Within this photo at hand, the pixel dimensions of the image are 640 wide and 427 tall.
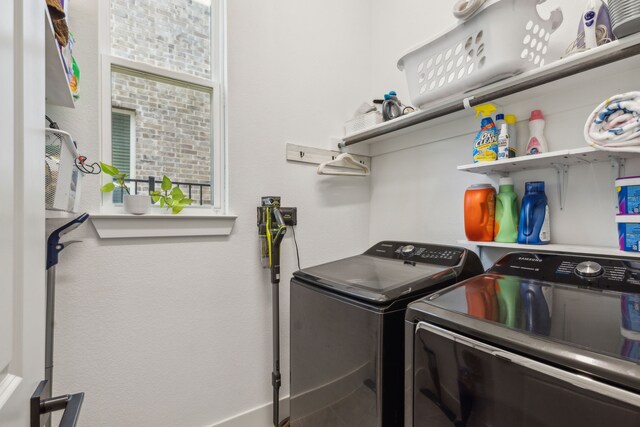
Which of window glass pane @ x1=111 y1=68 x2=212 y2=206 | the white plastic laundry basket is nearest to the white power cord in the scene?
the white plastic laundry basket

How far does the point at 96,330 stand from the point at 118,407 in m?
0.38

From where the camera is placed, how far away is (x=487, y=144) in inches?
56.2

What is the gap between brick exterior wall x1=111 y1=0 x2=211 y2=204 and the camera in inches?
62.2

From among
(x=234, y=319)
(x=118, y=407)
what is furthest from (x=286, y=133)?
(x=118, y=407)

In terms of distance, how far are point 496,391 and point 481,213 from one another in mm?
962

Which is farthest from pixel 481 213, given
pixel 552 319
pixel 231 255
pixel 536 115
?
pixel 231 255

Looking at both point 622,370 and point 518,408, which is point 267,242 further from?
point 622,370

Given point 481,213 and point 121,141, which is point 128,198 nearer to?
point 121,141

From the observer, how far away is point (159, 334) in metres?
1.53

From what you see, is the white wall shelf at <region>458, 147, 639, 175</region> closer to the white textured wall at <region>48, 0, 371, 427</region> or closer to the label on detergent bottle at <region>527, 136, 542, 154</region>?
the label on detergent bottle at <region>527, 136, 542, 154</region>

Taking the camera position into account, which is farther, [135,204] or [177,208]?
[177,208]

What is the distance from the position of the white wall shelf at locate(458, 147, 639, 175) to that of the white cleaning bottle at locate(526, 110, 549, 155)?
0.22ft

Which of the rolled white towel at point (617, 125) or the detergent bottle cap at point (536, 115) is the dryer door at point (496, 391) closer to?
the rolled white towel at point (617, 125)

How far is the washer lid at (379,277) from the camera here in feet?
3.65
